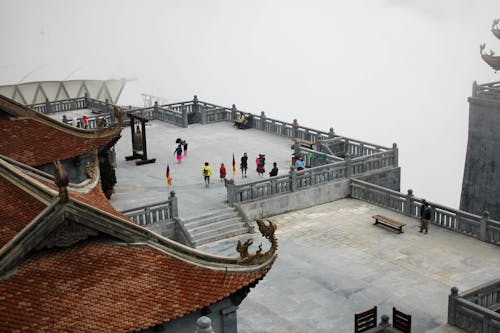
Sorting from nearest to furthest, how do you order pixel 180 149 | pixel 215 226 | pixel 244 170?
pixel 215 226, pixel 244 170, pixel 180 149

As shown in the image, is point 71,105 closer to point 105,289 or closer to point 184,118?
point 184,118

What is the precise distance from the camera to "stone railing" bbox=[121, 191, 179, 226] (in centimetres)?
3292

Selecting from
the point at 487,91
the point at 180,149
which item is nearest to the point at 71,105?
the point at 180,149

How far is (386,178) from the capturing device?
43.0m

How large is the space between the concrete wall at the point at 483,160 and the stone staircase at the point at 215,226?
18.2 meters

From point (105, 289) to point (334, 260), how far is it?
54.3 ft

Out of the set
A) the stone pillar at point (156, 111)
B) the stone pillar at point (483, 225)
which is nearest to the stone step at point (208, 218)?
the stone pillar at point (483, 225)

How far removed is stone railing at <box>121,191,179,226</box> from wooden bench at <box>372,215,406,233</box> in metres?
10.5

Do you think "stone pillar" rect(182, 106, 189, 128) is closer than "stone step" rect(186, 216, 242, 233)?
No

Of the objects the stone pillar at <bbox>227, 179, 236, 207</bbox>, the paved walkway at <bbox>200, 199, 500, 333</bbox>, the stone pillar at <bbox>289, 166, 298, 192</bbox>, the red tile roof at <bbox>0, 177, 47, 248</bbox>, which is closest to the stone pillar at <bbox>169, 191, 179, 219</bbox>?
the paved walkway at <bbox>200, 199, 500, 333</bbox>

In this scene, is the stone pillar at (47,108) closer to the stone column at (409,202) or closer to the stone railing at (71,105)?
the stone railing at (71,105)

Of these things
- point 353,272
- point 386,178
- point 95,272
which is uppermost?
point 95,272

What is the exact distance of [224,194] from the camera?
→ 38.3 m

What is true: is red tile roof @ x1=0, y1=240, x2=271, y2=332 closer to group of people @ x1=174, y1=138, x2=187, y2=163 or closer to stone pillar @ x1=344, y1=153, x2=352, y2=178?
stone pillar @ x1=344, y1=153, x2=352, y2=178
